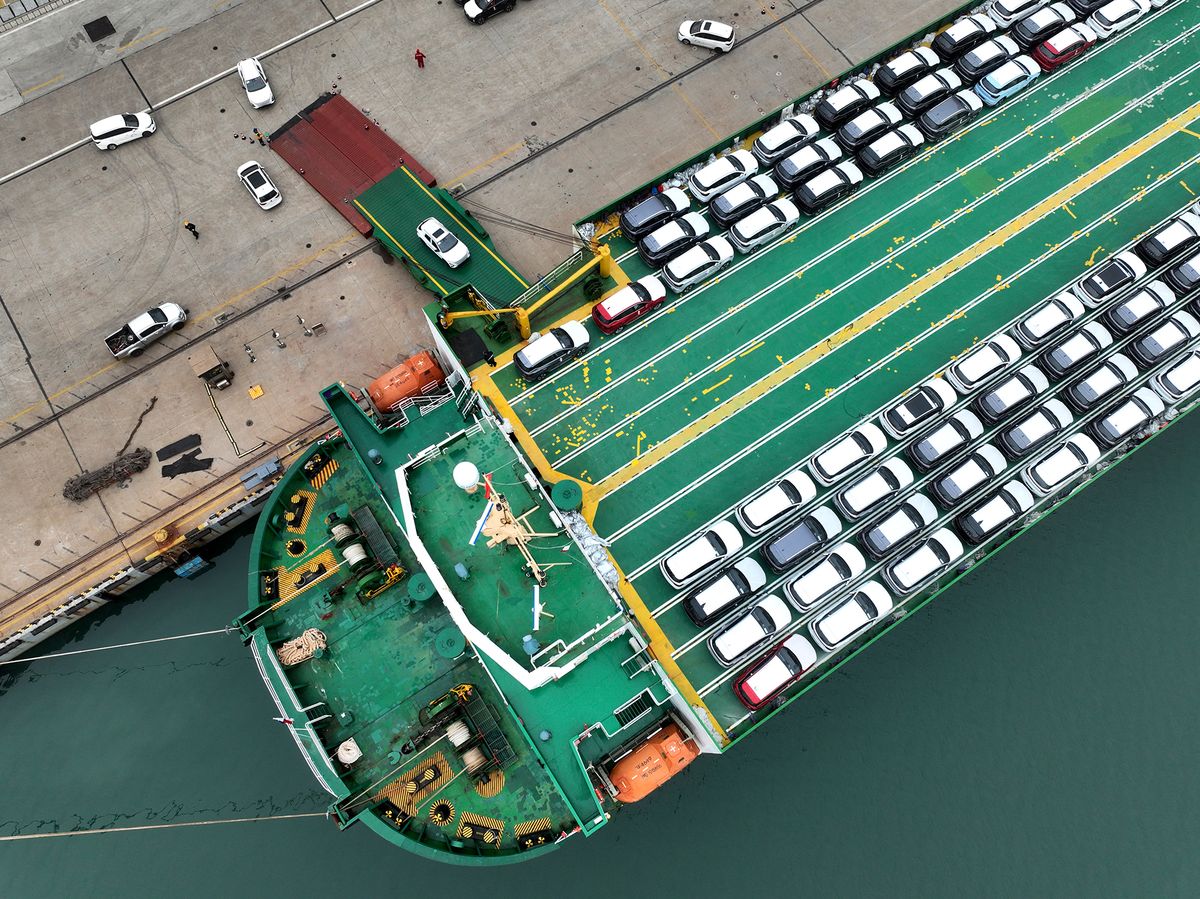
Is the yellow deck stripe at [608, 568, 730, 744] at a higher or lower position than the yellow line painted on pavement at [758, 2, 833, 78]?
lower

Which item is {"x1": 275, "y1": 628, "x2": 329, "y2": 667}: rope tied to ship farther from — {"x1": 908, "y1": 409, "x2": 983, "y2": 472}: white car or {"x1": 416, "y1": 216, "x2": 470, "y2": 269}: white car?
{"x1": 908, "y1": 409, "x2": 983, "y2": 472}: white car

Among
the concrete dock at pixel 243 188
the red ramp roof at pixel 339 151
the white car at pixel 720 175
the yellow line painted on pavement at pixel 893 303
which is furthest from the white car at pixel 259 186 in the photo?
the yellow line painted on pavement at pixel 893 303

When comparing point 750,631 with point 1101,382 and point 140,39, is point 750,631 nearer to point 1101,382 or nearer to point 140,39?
point 1101,382

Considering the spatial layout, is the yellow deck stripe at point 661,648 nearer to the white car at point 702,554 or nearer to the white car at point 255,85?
the white car at point 702,554

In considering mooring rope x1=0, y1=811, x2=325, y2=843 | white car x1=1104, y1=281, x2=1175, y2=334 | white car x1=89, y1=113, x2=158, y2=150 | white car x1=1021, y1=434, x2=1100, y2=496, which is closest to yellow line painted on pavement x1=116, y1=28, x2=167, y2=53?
white car x1=89, y1=113, x2=158, y2=150

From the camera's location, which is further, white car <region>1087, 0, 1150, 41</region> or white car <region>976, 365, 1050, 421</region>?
white car <region>1087, 0, 1150, 41</region>

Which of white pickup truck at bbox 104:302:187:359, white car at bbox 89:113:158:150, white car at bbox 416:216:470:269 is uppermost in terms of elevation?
white car at bbox 89:113:158:150
